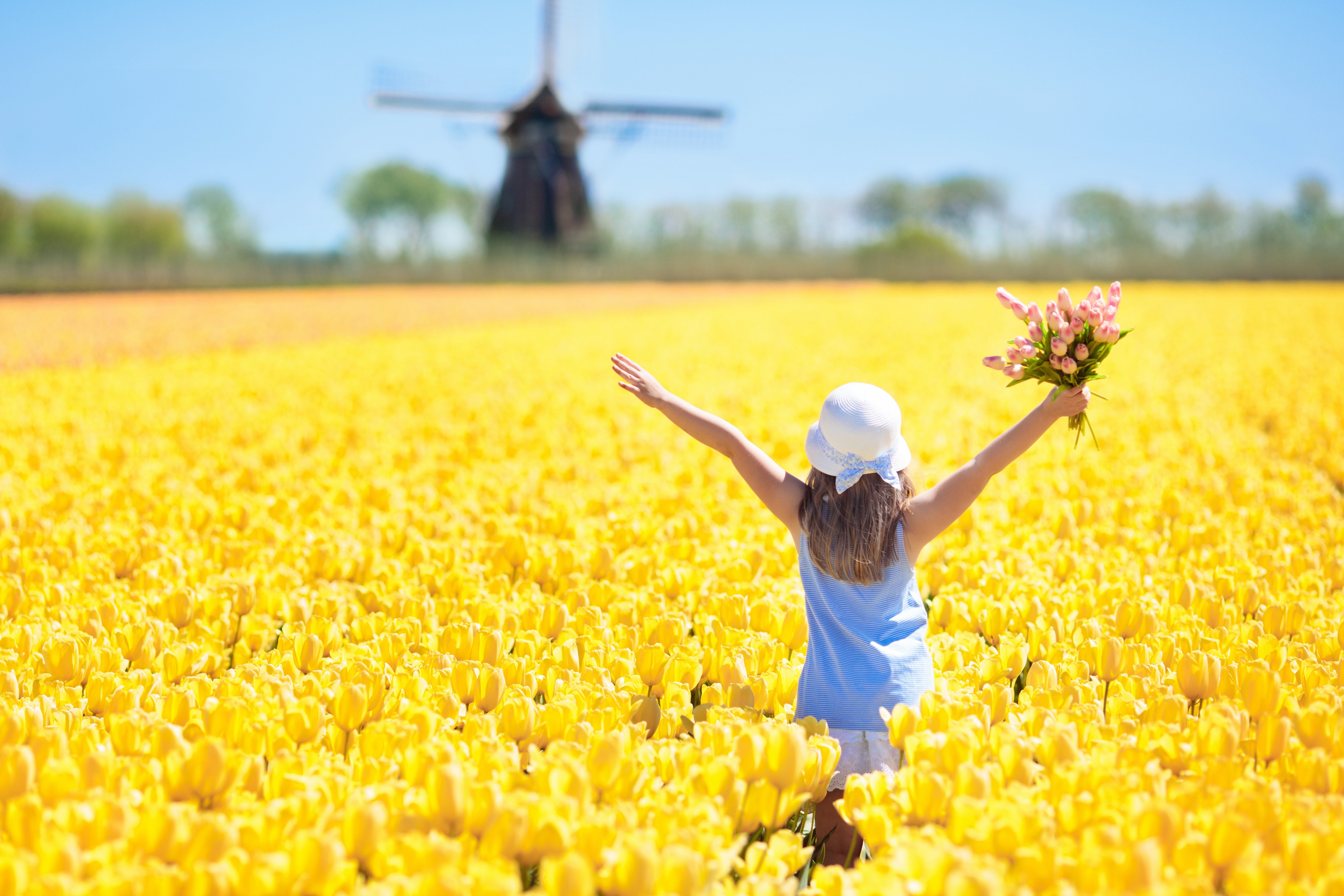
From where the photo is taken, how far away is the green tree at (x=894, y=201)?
89.5 metres

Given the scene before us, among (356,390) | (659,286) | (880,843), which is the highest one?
(659,286)

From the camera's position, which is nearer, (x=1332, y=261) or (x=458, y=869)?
(x=458, y=869)

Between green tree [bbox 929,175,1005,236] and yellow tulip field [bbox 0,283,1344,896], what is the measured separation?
88.2 meters

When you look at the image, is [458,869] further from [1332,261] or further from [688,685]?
[1332,261]

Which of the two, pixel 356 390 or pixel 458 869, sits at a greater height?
pixel 356 390

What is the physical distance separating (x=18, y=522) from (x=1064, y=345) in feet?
15.1

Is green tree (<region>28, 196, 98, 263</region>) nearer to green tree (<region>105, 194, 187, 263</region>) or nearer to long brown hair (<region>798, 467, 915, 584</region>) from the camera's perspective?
green tree (<region>105, 194, 187, 263</region>)

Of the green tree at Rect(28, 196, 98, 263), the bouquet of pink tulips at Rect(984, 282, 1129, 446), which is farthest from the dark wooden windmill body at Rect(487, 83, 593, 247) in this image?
the bouquet of pink tulips at Rect(984, 282, 1129, 446)

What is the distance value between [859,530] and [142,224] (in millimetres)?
77276

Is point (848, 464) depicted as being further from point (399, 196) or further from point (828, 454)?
point (399, 196)

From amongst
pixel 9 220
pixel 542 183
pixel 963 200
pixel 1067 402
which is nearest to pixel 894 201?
pixel 963 200

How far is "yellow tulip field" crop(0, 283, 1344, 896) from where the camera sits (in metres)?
1.77

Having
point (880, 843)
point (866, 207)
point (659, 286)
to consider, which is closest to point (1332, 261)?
point (659, 286)

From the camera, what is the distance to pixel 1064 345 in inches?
108
